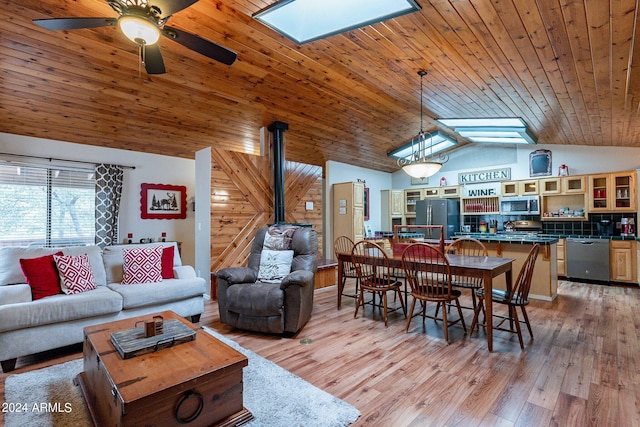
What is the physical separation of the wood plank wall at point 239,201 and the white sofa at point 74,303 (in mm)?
1093

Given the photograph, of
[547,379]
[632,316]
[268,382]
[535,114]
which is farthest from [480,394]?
[535,114]

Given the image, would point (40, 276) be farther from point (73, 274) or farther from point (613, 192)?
point (613, 192)

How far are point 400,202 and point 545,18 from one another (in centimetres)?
637

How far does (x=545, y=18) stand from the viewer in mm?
2205

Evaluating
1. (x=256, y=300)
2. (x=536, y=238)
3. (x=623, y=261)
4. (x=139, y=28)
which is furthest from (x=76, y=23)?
(x=623, y=261)

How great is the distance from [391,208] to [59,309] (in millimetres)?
7229

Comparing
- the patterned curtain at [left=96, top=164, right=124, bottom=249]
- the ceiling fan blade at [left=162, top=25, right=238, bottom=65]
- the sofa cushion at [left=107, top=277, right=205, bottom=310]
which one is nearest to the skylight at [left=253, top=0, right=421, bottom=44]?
the ceiling fan blade at [left=162, top=25, right=238, bottom=65]

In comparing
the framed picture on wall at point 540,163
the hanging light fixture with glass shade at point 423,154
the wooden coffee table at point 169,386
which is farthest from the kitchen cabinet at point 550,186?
the wooden coffee table at point 169,386

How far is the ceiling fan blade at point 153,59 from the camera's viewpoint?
2.37 meters

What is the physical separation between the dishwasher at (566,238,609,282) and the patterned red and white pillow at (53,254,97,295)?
763 cm

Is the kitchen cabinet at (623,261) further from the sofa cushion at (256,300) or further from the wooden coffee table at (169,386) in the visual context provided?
the wooden coffee table at (169,386)

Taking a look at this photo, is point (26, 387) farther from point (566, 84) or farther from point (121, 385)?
point (566, 84)

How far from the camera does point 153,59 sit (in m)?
2.45

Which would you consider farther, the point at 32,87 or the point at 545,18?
the point at 32,87
